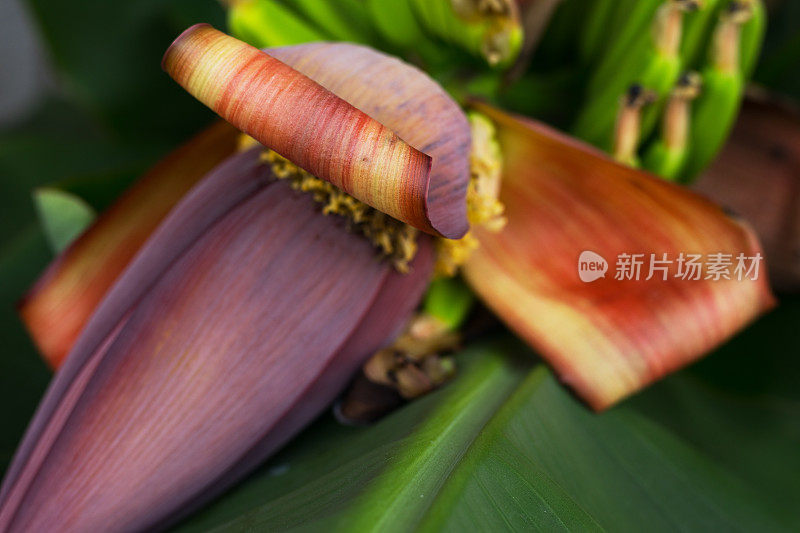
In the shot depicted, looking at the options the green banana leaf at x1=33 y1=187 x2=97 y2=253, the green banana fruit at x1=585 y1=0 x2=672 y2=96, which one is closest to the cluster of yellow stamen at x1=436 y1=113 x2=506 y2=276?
the green banana fruit at x1=585 y1=0 x2=672 y2=96

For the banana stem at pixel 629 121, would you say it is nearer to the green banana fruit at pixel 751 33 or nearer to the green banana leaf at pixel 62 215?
the green banana fruit at pixel 751 33

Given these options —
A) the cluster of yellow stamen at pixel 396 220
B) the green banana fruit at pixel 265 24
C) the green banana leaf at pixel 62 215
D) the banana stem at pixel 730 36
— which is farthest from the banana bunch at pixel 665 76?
the green banana leaf at pixel 62 215

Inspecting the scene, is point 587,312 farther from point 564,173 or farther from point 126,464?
point 126,464

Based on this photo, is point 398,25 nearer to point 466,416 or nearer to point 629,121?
point 629,121

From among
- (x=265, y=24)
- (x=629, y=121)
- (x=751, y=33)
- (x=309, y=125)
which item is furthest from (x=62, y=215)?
(x=751, y=33)

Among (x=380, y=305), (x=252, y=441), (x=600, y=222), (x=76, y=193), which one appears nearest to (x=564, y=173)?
(x=600, y=222)
